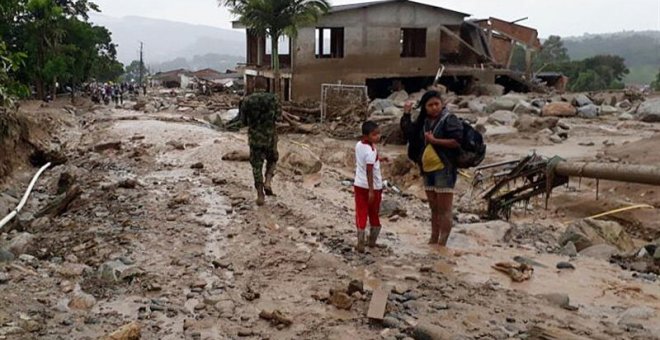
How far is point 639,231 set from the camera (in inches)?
374

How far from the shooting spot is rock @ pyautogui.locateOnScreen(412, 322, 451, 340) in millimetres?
4008

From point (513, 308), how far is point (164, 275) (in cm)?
287

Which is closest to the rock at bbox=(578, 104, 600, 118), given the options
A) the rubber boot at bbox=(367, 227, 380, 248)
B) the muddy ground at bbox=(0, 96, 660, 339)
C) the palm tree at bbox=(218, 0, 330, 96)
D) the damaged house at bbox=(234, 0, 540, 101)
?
the damaged house at bbox=(234, 0, 540, 101)

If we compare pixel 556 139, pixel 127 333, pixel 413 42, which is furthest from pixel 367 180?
pixel 413 42

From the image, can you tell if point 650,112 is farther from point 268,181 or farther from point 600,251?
point 268,181

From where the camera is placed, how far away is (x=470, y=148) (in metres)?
5.78

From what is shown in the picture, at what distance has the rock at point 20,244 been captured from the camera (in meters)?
6.64

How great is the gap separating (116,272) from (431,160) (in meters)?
2.97

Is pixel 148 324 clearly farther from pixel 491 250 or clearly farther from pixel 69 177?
pixel 69 177

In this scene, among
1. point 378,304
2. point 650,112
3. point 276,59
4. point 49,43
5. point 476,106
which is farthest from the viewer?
point 49,43

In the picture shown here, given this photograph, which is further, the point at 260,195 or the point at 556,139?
the point at 556,139

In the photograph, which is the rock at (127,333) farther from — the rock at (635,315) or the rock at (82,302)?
the rock at (635,315)

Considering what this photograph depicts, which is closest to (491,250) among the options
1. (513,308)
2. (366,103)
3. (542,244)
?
(542,244)

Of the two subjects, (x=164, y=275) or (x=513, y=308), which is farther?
(x=164, y=275)
